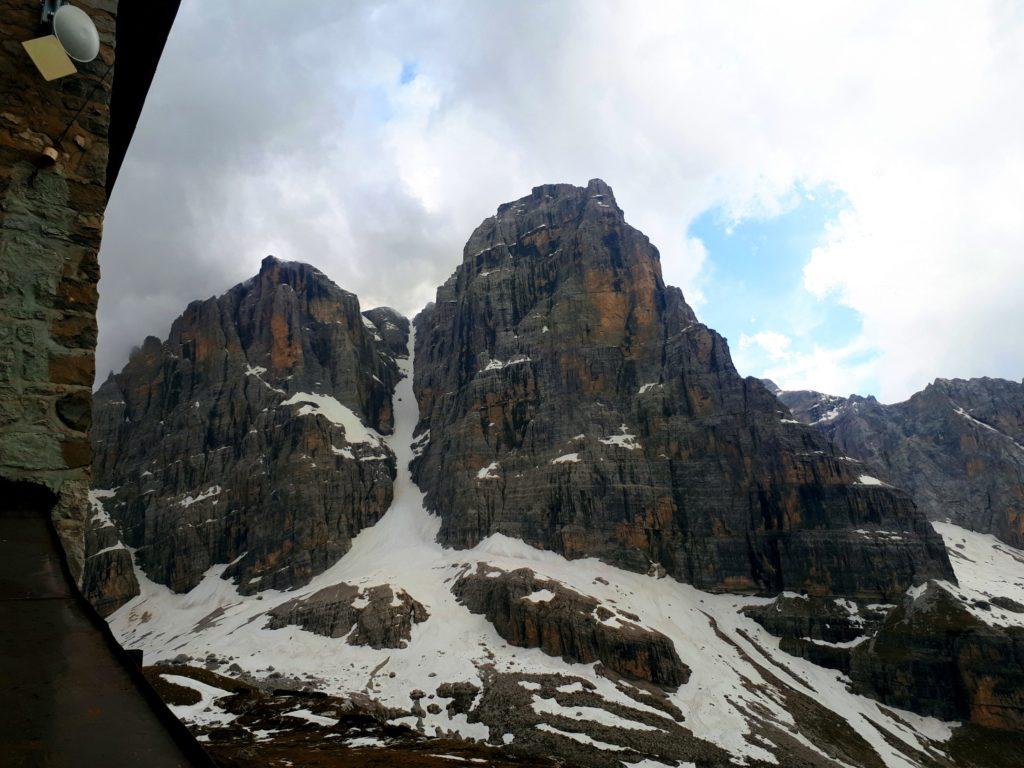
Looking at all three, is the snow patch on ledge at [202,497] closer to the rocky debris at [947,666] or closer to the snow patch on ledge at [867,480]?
the rocky debris at [947,666]

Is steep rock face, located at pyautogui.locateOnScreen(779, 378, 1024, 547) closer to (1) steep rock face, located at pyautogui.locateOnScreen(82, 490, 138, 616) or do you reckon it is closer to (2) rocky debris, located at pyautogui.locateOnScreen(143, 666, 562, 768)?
(2) rocky debris, located at pyautogui.locateOnScreen(143, 666, 562, 768)

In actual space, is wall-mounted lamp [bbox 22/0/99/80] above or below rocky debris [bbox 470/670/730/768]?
above

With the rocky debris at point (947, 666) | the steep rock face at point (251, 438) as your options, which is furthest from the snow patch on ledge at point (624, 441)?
the steep rock face at point (251, 438)

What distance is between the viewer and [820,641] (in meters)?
72.1

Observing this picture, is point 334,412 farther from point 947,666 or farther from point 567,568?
point 947,666

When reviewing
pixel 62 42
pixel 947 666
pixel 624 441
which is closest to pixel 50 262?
pixel 62 42

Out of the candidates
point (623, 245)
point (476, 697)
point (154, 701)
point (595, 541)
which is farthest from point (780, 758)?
point (623, 245)

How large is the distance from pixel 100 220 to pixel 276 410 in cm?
12178

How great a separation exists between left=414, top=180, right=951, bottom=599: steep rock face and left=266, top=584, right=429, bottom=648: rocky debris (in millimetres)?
21935

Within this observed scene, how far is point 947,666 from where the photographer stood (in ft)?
213

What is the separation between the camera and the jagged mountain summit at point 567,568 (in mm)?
48719

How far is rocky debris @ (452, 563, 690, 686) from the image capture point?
60.8 m

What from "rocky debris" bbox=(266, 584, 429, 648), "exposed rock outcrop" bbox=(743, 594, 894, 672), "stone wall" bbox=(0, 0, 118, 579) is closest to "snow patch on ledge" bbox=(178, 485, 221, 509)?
"rocky debris" bbox=(266, 584, 429, 648)

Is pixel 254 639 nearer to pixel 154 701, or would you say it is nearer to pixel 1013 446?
pixel 154 701
